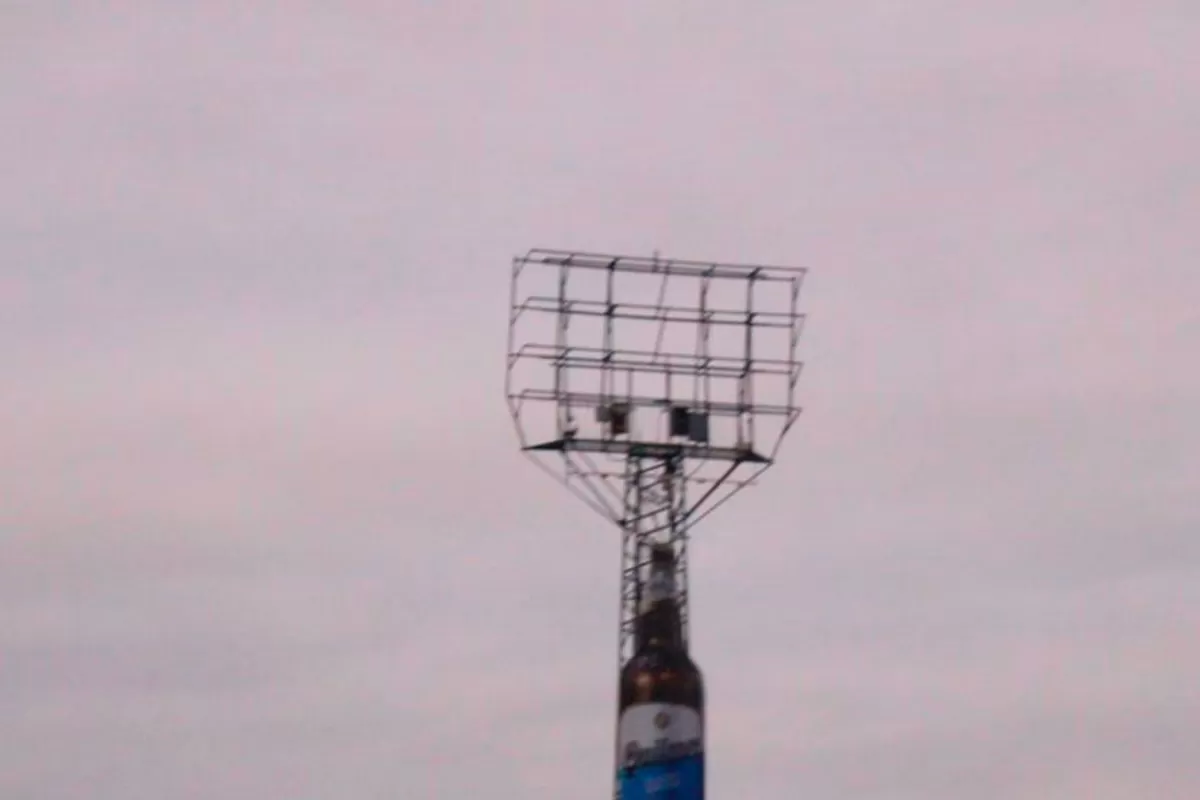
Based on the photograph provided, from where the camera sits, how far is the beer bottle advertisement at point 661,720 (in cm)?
7225

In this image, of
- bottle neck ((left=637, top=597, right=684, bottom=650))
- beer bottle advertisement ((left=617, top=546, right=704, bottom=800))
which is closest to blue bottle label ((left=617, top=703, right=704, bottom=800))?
beer bottle advertisement ((left=617, top=546, right=704, bottom=800))

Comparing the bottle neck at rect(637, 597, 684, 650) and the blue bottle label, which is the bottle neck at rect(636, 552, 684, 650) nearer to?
the bottle neck at rect(637, 597, 684, 650)

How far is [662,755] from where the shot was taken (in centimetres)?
7231

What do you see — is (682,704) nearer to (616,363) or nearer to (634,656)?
(634,656)

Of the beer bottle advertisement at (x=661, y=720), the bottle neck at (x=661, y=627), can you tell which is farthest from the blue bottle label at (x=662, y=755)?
the bottle neck at (x=661, y=627)

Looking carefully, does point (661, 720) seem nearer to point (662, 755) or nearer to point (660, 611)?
point (662, 755)

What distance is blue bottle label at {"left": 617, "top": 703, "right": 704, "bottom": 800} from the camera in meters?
72.2

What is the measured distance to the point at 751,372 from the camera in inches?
3019

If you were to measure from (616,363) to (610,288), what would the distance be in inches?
66.1

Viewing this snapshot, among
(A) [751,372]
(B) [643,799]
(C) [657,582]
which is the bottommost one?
(B) [643,799]

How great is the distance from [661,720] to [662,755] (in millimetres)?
750

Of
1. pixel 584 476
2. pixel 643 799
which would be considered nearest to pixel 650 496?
pixel 584 476

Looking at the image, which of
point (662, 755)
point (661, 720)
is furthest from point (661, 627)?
point (662, 755)

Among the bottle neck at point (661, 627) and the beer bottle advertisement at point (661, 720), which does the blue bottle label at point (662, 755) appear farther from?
the bottle neck at point (661, 627)
